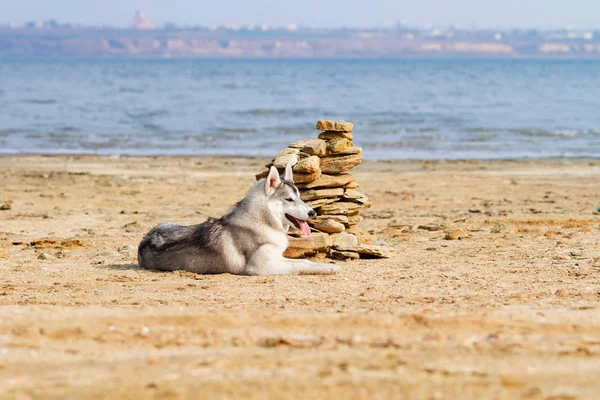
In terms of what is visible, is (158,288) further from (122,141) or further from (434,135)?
(434,135)

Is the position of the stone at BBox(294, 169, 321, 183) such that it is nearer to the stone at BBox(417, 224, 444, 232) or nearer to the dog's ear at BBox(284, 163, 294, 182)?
the dog's ear at BBox(284, 163, 294, 182)

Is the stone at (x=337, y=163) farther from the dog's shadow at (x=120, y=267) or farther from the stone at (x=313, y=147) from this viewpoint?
the dog's shadow at (x=120, y=267)

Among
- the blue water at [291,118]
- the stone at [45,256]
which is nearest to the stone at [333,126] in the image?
the stone at [45,256]

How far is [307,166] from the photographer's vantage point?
11.2 metres

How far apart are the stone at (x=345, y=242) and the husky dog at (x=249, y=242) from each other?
1.07 metres

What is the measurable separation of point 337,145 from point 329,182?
1.62 ft

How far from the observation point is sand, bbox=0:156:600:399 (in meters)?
5.25

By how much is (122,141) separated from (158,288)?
2458cm

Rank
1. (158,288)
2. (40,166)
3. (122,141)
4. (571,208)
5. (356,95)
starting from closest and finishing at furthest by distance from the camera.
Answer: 1. (158,288)
2. (571,208)
3. (40,166)
4. (122,141)
5. (356,95)

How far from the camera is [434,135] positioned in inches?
1398

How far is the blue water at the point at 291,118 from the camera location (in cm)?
3148

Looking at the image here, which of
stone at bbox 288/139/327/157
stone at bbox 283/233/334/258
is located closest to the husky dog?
stone at bbox 283/233/334/258

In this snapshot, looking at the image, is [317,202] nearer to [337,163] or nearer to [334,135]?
[337,163]

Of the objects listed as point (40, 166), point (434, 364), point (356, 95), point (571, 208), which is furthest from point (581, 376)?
point (356, 95)
